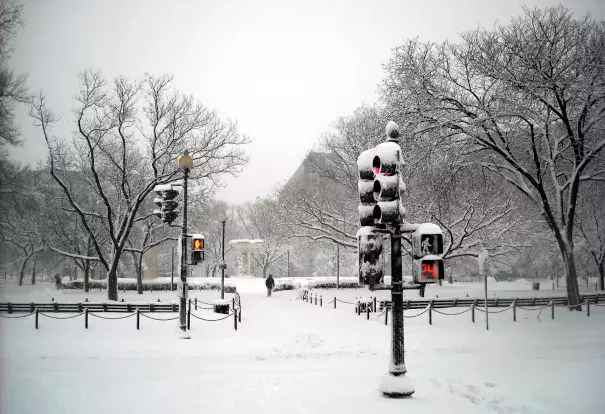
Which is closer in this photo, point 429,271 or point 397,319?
point 429,271

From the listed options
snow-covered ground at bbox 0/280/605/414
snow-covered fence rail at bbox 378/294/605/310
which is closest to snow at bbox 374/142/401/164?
snow-covered ground at bbox 0/280/605/414

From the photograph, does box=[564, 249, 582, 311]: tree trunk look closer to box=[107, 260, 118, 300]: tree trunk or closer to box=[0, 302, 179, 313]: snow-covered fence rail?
box=[0, 302, 179, 313]: snow-covered fence rail

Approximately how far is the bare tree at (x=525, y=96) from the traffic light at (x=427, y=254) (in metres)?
9.94

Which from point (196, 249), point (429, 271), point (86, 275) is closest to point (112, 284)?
point (86, 275)

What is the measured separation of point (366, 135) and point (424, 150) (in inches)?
454

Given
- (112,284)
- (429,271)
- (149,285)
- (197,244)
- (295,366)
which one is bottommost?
(149,285)

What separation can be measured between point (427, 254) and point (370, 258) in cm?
92

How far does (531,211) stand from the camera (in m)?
27.0

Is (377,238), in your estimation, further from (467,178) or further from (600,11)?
(467,178)

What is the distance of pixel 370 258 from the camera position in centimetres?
638

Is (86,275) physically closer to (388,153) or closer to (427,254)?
(388,153)

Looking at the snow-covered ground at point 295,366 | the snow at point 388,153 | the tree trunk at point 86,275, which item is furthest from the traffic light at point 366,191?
the tree trunk at point 86,275

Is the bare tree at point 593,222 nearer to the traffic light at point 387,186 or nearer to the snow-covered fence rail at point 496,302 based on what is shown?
the snow-covered fence rail at point 496,302

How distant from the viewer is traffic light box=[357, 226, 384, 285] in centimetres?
630
